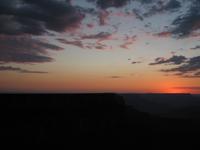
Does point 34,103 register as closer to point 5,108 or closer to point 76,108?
point 5,108

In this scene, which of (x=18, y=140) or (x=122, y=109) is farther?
(x=122, y=109)

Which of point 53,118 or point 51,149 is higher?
point 53,118

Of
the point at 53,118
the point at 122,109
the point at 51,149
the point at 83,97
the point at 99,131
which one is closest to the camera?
the point at 51,149

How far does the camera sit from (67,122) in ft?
57.2

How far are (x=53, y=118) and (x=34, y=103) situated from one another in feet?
6.04

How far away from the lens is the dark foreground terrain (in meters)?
14.7

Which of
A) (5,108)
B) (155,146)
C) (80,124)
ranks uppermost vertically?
(5,108)

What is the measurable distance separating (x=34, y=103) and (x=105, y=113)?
7853mm

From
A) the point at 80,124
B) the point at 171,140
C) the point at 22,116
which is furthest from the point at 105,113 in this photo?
the point at 22,116

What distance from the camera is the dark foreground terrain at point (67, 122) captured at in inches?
580

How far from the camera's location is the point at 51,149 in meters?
15.0

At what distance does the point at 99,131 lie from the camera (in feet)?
64.5

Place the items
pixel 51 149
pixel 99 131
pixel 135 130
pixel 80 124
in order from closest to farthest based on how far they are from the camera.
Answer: pixel 51 149
pixel 80 124
pixel 99 131
pixel 135 130

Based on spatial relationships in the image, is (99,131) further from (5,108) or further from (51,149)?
(5,108)
